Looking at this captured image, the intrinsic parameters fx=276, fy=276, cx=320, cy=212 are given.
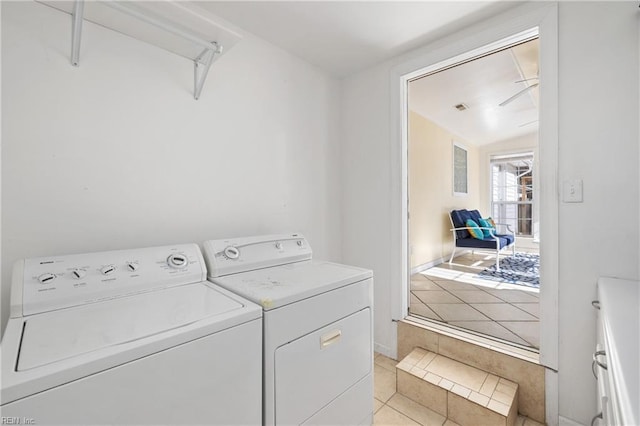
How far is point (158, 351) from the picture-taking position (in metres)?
0.73

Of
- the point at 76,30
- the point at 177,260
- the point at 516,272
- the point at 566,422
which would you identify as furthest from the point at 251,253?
the point at 516,272

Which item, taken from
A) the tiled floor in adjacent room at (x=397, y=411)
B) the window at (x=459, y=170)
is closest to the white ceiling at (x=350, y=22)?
the tiled floor in adjacent room at (x=397, y=411)

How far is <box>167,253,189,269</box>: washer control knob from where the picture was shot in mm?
1244

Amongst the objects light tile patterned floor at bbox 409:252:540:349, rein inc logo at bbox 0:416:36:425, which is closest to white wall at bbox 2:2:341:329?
rein inc logo at bbox 0:416:36:425

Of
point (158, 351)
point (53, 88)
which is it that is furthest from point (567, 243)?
point (53, 88)

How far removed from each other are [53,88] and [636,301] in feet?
7.95

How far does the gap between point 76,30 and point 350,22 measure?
1.41 metres

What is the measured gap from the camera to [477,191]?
626cm

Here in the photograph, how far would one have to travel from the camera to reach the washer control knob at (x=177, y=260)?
4.08 ft

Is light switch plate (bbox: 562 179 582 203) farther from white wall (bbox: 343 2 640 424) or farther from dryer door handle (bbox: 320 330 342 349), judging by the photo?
→ dryer door handle (bbox: 320 330 342 349)

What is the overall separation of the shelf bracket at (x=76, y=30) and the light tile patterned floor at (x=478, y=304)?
265 cm

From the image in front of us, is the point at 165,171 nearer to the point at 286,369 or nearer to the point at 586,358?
the point at 286,369

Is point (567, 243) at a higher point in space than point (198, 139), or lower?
lower

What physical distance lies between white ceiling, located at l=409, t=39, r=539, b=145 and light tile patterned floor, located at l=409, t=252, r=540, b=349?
210cm
